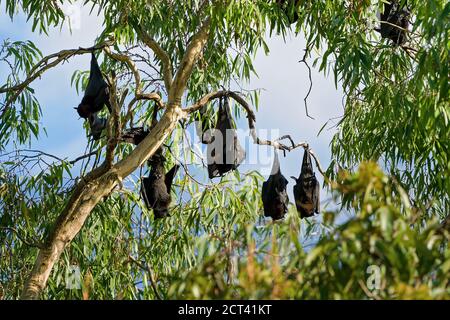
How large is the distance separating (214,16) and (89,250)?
2.14m

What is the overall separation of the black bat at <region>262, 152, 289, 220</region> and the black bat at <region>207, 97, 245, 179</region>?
371 millimetres

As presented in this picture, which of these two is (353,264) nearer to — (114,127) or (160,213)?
(114,127)

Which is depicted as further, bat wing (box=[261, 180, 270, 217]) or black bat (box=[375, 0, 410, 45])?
black bat (box=[375, 0, 410, 45])

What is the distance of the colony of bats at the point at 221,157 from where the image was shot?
24.7 ft

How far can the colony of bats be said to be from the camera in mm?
7543

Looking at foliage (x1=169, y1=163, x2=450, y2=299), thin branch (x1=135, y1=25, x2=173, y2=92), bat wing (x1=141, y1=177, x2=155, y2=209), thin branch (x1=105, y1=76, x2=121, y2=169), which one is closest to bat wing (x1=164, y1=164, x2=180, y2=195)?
bat wing (x1=141, y1=177, x2=155, y2=209)

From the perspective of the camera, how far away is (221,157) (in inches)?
305

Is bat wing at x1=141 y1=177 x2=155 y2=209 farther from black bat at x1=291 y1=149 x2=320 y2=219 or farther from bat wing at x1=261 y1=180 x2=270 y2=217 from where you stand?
black bat at x1=291 y1=149 x2=320 y2=219

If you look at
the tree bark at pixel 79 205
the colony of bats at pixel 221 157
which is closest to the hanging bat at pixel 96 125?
the colony of bats at pixel 221 157

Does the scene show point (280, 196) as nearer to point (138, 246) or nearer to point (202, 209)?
point (202, 209)

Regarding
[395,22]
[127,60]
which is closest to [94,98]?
[127,60]
